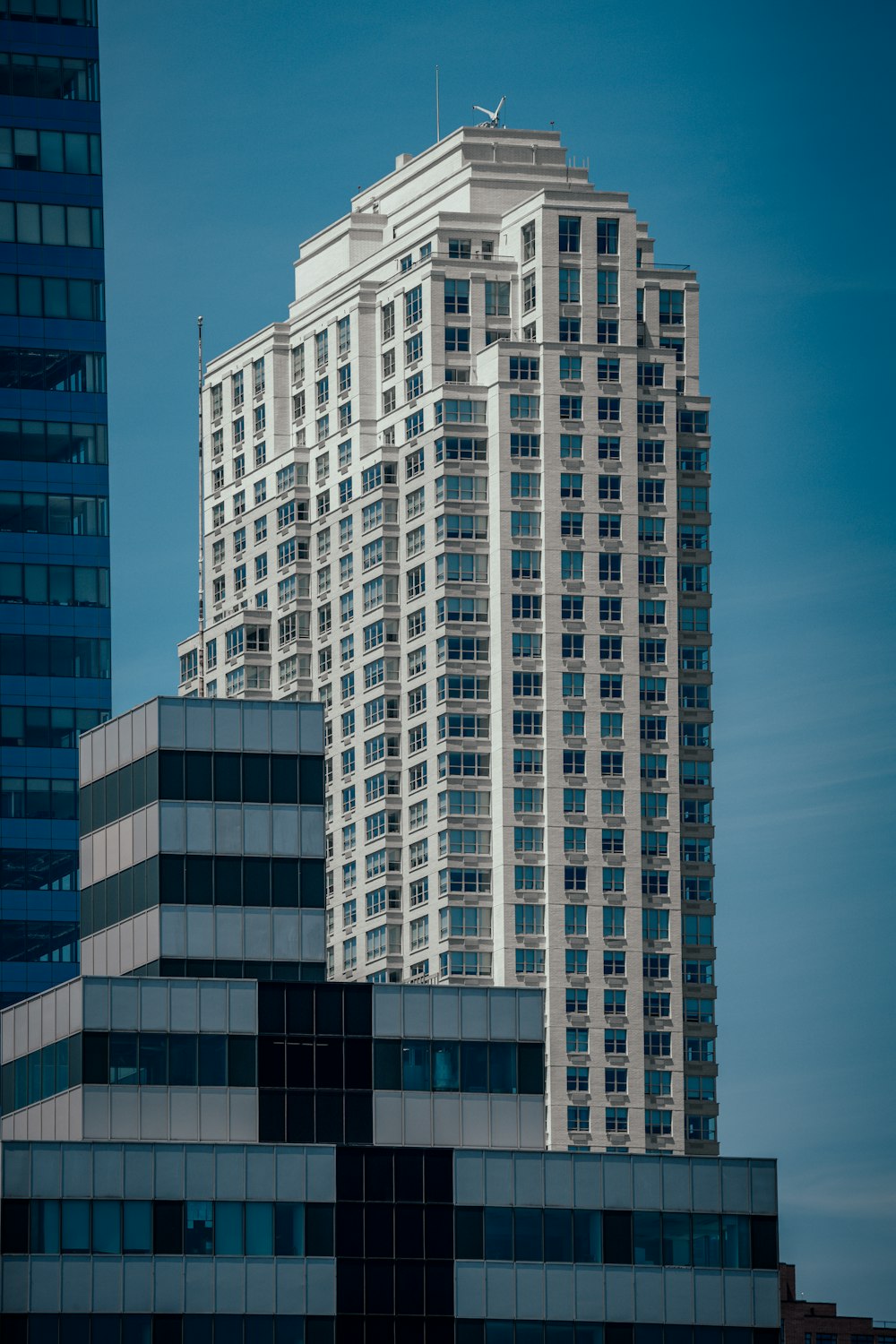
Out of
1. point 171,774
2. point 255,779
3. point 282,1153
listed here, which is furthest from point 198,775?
point 282,1153

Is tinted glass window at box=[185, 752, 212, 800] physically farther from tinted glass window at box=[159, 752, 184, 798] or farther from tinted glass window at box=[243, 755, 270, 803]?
tinted glass window at box=[243, 755, 270, 803]

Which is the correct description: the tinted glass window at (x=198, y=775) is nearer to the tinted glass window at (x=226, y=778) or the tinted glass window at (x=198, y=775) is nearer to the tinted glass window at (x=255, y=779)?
the tinted glass window at (x=226, y=778)

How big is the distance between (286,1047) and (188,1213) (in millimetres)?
9106

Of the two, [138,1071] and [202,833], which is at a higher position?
[202,833]

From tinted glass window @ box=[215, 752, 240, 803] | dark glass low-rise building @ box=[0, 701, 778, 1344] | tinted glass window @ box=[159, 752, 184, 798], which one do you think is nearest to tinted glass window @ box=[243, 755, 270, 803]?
dark glass low-rise building @ box=[0, 701, 778, 1344]

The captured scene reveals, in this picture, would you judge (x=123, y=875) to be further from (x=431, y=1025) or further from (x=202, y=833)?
(x=431, y=1025)

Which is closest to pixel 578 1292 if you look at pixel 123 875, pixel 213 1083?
pixel 213 1083

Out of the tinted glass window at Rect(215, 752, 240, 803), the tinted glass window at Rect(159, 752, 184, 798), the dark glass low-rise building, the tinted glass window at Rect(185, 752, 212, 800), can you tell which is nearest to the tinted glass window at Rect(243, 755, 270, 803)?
the dark glass low-rise building

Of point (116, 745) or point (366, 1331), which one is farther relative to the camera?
point (116, 745)

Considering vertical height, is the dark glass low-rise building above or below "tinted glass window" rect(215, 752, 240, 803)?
below

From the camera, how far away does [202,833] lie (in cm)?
16488

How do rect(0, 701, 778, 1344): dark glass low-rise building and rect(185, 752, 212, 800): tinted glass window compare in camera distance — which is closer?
rect(0, 701, 778, 1344): dark glass low-rise building

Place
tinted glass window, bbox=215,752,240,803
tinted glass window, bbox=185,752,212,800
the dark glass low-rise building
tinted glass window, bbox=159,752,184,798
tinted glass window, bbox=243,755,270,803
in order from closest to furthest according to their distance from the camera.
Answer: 1. the dark glass low-rise building
2. tinted glass window, bbox=159,752,184,798
3. tinted glass window, bbox=185,752,212,800
4. tinted glass window, bbox=215,752,240,803
5. tinted glass window, bbox=243,755,270,803

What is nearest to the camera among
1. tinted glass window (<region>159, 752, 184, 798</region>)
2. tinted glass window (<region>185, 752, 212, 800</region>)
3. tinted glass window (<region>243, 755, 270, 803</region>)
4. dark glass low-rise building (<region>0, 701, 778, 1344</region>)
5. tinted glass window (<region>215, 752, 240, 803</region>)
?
dark glass low-rise building (<region>0, 701, 778, 1344</region>)
